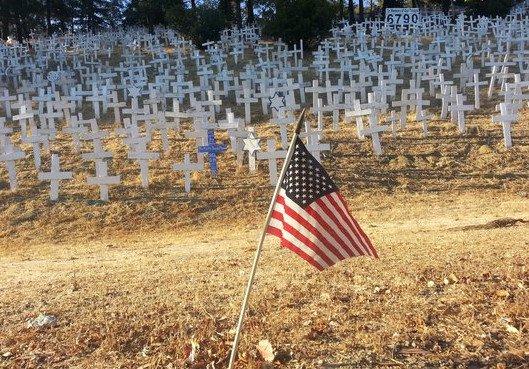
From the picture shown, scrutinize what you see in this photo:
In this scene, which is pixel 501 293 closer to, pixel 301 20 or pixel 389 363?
pixel 389 363

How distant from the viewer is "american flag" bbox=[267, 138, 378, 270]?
10.8ft

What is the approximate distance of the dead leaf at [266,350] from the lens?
3547 mm

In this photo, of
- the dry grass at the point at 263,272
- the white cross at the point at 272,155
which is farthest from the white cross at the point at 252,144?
the dry grass at the point at 263,272

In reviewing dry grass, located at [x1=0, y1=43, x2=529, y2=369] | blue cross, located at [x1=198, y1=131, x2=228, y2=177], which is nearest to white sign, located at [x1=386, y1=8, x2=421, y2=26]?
dry grass, located at [x1=0, y1=43, x2=529, y2=369]

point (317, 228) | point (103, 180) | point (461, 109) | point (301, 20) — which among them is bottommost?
point (103, 180)

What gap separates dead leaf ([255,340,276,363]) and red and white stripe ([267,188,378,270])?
74 cm

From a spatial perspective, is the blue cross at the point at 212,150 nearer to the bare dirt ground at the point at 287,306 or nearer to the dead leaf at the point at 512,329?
the bare dirt ground at the point at 287,306

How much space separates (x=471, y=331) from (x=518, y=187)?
24.8 feet

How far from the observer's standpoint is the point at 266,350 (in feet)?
11.9

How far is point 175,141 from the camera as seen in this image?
1334 cm

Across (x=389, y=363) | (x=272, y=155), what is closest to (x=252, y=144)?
(x=272, y=155)

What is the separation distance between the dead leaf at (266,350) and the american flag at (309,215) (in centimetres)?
75

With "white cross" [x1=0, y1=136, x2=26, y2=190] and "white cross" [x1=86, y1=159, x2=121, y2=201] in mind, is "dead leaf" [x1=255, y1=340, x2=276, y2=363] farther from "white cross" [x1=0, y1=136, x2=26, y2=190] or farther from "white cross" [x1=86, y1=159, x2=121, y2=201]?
"white cross" [x1=0, y1=136, x2=26, y2=190]

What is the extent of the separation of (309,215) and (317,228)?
98mm
